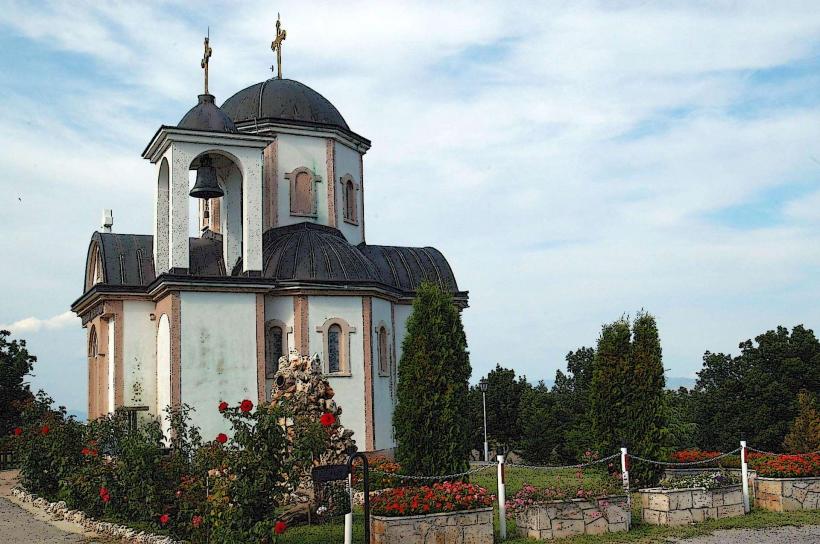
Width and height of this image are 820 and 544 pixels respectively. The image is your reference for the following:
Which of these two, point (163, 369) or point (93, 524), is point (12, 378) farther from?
point (93, 524)

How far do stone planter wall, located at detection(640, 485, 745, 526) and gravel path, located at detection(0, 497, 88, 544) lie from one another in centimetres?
862

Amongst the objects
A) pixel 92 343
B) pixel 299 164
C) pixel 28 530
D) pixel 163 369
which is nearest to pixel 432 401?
pixel 28 530

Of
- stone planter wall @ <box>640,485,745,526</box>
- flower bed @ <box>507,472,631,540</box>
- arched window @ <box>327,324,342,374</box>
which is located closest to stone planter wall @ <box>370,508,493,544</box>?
flower bed @ <box>507,472,631,540</box>

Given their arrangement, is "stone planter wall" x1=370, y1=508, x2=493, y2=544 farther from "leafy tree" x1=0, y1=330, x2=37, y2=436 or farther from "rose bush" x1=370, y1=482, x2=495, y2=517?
"leafy tree" x1=0, y1=330, x2=37, y2=436

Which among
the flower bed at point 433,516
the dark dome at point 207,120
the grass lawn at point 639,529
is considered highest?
the dark dome at point 207,120

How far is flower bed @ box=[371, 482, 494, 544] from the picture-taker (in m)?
11.6

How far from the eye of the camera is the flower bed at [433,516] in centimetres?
1161

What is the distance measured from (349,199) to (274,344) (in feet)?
19.7

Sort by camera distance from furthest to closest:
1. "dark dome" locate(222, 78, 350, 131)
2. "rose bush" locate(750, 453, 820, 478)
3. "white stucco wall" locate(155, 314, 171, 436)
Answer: "dark dome" locate(222, 78, 350, 131) → "white stucco wall" locate(155, 314, 171, 436) → "rose bush" locate(750, 453, 820, 478)

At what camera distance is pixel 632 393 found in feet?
59.3

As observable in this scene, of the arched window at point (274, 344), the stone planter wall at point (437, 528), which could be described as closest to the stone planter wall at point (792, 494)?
the stone planter wall at point (437, 528)

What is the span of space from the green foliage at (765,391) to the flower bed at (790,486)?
799 inches

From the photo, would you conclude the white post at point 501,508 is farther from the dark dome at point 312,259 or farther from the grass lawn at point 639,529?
the dark dome at point 312,259

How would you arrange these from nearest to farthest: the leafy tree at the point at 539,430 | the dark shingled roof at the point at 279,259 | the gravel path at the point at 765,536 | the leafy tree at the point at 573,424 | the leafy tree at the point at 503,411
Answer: the gravel path at the point at 765,536 < the dark shingled roof at the point at 279,259 < the leafy tree at the point at 573,424 < the leafy tree at the point at 539,430 < the leafy tree at the point at 503,411
